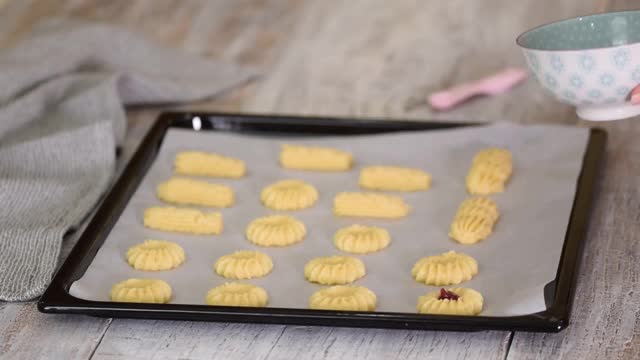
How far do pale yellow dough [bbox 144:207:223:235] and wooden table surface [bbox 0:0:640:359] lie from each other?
0.11 metres

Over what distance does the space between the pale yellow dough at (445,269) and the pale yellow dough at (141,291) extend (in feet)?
0.91

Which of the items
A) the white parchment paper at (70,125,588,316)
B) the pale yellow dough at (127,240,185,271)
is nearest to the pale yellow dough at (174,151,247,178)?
the white parchment paper at (70,125,588,316)

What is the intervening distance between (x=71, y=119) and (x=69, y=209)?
256 millimetres

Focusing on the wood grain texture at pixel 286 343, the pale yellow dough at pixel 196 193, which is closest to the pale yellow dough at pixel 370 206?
the pale yellow dough at pixel 196 193

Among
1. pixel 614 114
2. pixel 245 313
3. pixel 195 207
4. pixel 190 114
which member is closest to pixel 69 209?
pixel 195 207

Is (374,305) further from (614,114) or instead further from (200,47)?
(200,47)

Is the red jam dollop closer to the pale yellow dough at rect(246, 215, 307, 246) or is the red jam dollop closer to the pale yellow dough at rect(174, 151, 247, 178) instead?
the pale yellow dough at rect(246, 215, 307, 246)

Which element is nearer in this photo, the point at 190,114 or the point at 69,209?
the point at 69,209

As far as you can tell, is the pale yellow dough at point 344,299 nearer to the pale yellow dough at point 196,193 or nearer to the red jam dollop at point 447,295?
the red jam dollop at point 447,295

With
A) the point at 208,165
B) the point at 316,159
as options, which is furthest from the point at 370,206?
the point at 208,165

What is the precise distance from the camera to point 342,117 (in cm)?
169

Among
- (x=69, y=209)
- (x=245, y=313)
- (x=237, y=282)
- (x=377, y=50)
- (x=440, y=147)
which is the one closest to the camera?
(x=245, y=313)

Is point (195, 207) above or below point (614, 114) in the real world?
below

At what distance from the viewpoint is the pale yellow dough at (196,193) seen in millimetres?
1492
